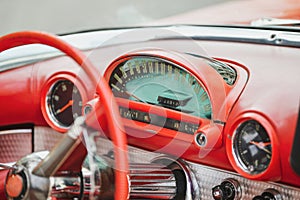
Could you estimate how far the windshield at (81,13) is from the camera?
3234 mm

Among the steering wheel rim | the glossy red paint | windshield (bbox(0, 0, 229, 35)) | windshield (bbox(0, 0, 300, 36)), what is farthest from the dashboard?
windshield (bbox(0, 0, 229, 35))

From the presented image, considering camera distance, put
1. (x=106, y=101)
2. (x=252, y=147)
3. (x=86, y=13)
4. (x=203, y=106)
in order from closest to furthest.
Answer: (x=106, y=101) < (x=252, y=147) < (x=203, y=106) < (x=86, y=13)

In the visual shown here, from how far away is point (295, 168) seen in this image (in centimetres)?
134

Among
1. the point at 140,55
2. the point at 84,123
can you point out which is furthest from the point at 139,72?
the point at 84,123

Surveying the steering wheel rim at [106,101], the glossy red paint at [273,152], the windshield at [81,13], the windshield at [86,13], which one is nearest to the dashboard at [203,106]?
the glossy red paint at [273,152]

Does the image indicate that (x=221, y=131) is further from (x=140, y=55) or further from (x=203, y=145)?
(x=140, y=55)

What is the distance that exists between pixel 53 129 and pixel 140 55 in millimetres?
458

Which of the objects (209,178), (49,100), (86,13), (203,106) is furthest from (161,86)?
(86,13)

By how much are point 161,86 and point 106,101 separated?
326 millimetres

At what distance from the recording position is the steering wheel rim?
1.46 metres

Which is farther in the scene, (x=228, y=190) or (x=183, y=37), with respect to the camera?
(x=183, y=37)

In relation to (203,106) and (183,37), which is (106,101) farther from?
(183,37)

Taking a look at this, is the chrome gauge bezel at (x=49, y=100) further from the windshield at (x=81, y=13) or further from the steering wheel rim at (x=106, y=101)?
the windshield at (x=81, y=13)

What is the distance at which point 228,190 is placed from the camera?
1760 millimetres
